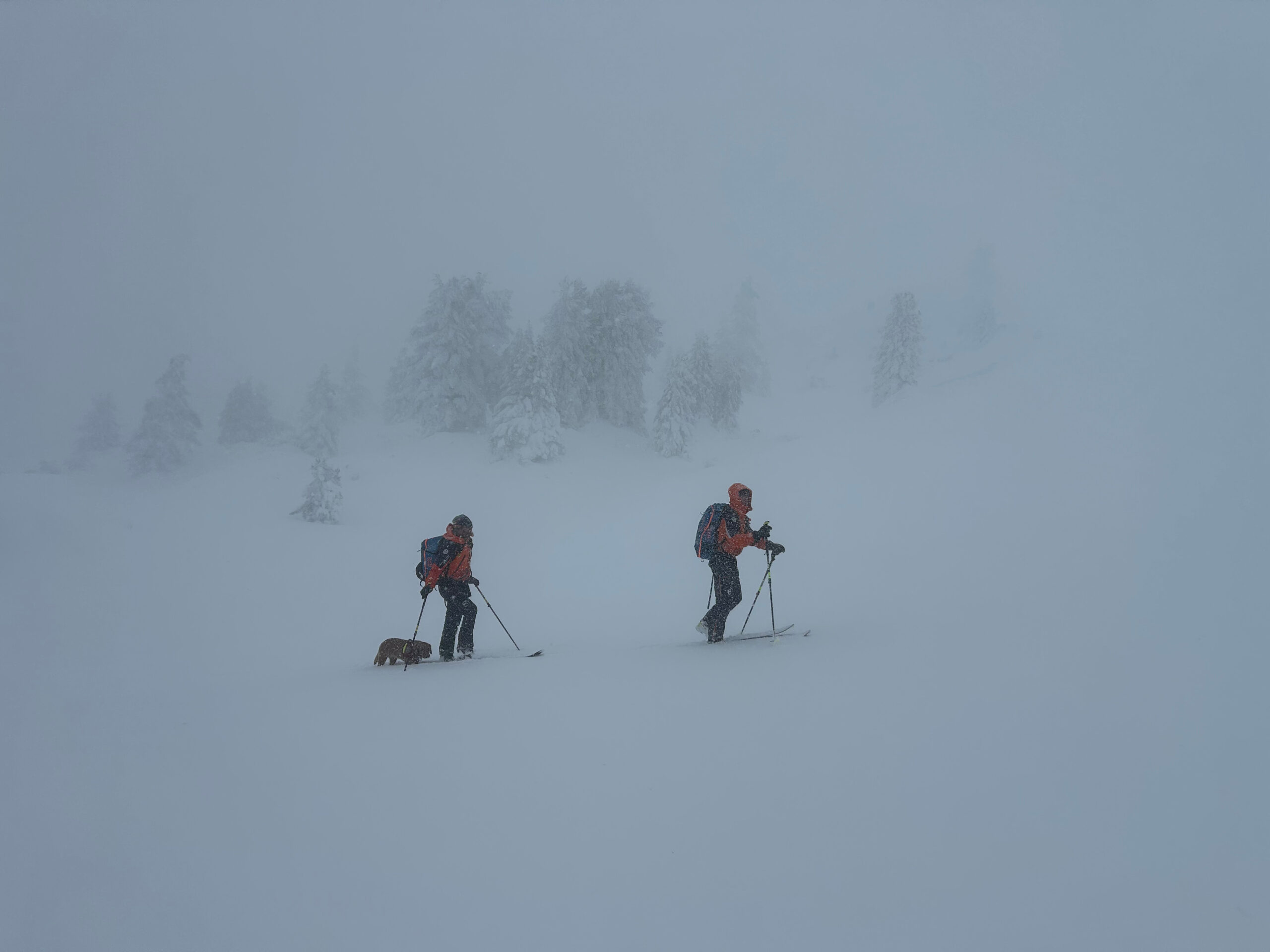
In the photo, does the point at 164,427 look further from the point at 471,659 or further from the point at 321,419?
the point at 471,659

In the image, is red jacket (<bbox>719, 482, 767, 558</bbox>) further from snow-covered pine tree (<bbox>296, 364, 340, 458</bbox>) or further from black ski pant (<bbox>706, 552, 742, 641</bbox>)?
snow-covered pine tree (<bbox>296, 364, 340, 458</bbox>)

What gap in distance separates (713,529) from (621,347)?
23286mm

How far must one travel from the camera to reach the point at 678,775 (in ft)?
12.6

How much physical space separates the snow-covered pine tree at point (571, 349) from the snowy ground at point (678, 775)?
1929 centimetres

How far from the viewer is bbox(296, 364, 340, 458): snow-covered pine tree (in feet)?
111

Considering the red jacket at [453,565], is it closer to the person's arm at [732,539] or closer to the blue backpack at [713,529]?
the blue backpack at [713,529]

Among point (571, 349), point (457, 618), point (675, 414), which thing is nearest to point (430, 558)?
point (457, 618)

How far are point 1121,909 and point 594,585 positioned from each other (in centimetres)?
1226

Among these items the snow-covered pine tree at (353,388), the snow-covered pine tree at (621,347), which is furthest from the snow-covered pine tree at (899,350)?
the snow-covered pine tree at (353,388)

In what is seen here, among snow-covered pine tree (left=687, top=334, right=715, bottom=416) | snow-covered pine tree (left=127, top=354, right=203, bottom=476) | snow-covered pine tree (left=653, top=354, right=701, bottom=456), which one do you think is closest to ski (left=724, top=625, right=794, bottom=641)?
snow-covered pine tree (left=653, top=354, right=701, bottom=456)

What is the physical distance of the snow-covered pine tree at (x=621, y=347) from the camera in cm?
2945

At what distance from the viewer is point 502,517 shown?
20094 mm

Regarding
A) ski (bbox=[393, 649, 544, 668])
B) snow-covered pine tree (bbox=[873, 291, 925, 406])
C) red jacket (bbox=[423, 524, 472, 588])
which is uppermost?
snow-covered pine tree (bbox=[873, 291, 925, 406])

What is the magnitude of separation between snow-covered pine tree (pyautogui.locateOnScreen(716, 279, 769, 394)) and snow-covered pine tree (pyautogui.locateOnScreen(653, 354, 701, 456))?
1540 centimetres
